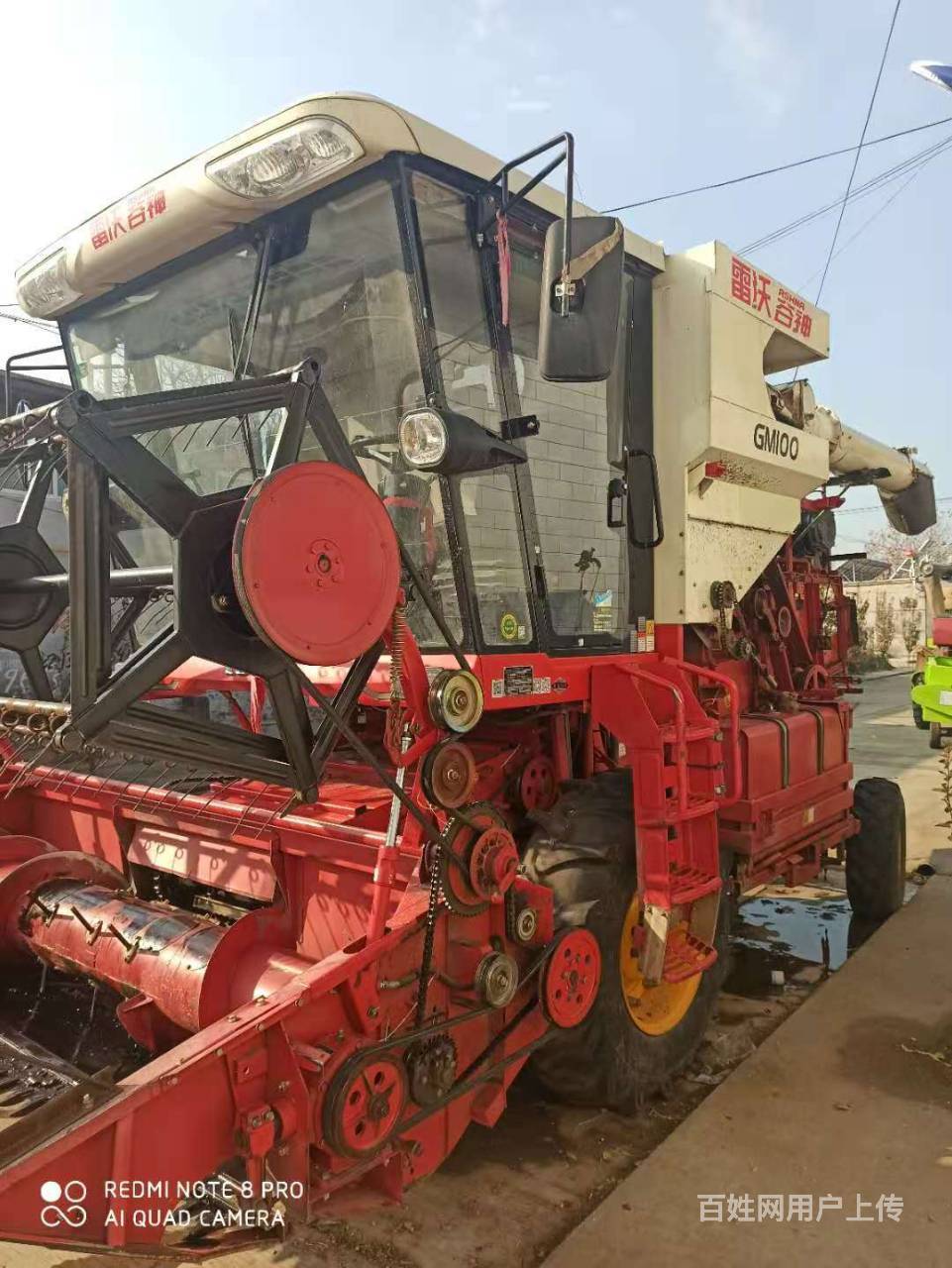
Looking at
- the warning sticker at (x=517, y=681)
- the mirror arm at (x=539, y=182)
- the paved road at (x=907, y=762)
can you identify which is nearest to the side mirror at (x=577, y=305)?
the mirror arm at (x=539, y=182)

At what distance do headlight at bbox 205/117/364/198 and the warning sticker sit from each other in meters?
1.63

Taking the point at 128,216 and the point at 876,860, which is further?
the point at 876,860

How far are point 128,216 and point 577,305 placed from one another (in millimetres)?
1777

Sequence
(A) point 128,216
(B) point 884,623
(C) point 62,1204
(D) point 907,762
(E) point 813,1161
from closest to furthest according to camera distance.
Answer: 1. (C) point 62,1204
2. (E) point 813,1161
3. (A) point 128,216
4. (D) point 907,762
5. (B) point 884,623

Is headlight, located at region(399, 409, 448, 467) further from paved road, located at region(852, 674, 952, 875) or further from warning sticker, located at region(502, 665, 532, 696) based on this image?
paved road, located at region(852, 674, 952, 875)

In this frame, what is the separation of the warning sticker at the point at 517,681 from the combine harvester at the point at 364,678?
2 cm

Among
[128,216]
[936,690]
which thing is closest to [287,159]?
[128,216]

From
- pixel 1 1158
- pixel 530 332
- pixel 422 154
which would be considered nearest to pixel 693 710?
pixel 530 332

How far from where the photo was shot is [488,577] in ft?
10.1

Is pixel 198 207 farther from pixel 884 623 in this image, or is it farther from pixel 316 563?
pixel 884 623

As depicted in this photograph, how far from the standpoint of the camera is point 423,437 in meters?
2.61

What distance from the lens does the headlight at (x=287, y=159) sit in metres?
2.60

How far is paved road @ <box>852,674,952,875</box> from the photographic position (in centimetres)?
724

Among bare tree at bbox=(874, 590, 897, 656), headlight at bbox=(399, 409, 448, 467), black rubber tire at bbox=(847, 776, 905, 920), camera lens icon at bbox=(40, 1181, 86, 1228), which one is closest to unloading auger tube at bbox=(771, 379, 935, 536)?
black rubber tire at bbox=(847, 776, 905, 920)
